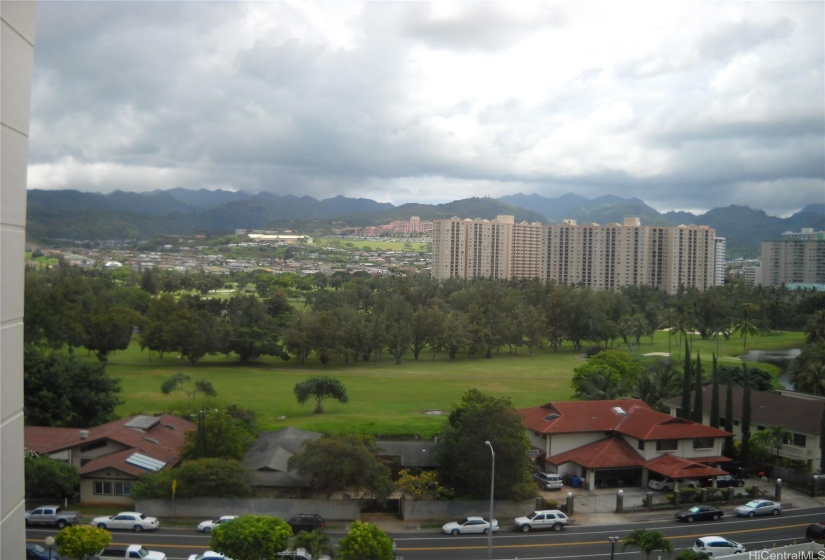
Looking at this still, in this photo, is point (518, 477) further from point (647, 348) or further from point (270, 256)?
point (270, 256)

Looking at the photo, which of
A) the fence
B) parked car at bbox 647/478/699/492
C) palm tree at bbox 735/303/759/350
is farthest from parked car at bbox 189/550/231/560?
palm tree at bbox 735/303/759/350

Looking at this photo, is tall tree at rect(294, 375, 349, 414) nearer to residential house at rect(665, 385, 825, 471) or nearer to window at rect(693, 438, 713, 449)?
residential house at rect(665, 385, 825, 471)

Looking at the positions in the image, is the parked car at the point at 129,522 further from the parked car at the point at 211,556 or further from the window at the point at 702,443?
the window at the point at 702,443

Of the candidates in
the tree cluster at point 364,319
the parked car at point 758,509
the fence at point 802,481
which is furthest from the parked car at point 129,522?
the tree cluster at point 364,319

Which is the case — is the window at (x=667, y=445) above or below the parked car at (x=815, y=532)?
above

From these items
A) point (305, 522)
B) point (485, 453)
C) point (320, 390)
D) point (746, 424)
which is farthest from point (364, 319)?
point (305, 522)

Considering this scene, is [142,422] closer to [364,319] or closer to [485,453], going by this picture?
[485,453]
